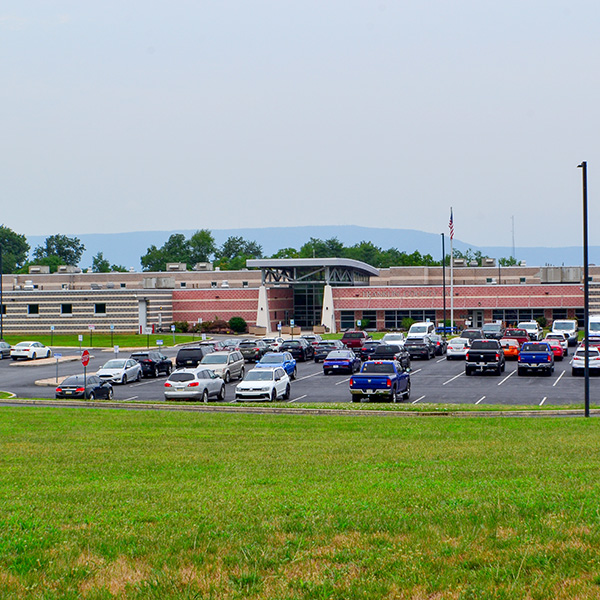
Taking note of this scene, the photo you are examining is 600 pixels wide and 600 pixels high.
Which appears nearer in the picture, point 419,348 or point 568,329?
point 419,348

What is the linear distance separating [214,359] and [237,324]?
51.5m

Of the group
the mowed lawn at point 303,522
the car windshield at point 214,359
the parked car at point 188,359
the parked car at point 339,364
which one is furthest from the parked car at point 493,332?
the mowed lawn at point 303,522

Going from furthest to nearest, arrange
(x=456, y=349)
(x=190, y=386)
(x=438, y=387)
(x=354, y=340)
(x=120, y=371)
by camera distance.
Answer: (x=354, y=340) → (x=456, y=349) → (x=120, y=371) → (x=438, y=387) → (x=190, y=386)

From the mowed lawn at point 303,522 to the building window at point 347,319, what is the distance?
8333 cm

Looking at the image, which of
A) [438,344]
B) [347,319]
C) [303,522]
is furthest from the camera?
[347,319]

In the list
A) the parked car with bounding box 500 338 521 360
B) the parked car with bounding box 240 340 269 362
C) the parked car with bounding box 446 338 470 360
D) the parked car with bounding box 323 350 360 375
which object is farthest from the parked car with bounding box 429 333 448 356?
the parked car with bounding box 323 350 360 375

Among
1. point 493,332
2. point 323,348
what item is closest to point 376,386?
point 323,348

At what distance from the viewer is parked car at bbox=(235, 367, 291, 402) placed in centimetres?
3400

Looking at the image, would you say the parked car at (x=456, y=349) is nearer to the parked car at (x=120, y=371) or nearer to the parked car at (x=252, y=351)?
the parked car at (x=252, y=351)

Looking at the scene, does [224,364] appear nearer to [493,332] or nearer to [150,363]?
[150,363]

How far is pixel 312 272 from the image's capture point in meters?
103

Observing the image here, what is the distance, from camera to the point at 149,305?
95.1 metres

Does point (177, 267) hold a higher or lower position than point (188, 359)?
higher

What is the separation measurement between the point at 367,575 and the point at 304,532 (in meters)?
1.46
